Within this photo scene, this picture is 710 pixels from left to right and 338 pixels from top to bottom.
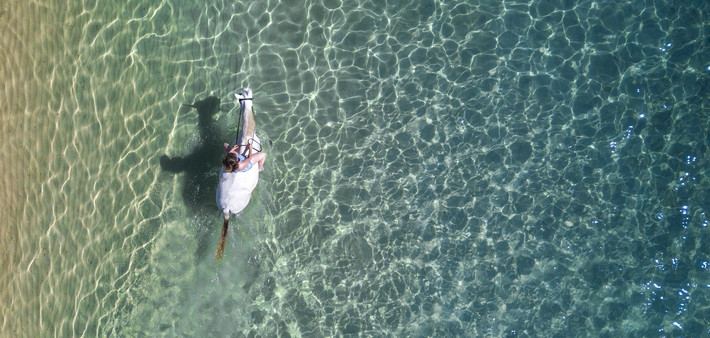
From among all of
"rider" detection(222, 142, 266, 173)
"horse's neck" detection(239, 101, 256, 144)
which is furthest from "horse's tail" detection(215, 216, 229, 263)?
"horse's neck" detection(239, 101, 256, 144)

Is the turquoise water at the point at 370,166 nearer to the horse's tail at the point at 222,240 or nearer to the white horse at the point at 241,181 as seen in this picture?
the horse's tail at the point at 222,240

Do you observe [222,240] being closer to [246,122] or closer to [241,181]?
[241,181]

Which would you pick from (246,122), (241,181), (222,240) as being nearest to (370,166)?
(246,122)

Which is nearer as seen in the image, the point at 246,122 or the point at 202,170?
the point at 246,122

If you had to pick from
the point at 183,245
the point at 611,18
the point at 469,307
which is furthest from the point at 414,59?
the point at 183,245

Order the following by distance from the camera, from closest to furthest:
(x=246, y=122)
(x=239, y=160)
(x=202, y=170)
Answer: (x=239, y=160)
(x=246, y=122)
(x=202, y=170)

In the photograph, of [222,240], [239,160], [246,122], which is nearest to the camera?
[239,160]

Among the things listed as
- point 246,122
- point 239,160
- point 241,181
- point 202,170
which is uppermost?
point 246,122

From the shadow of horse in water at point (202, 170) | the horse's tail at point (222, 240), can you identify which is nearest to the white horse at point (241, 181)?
the horse's tail at point (222, 240)
